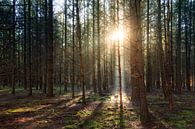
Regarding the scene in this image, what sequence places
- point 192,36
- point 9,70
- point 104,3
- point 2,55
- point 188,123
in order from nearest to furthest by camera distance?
1. point 2,55
2. point 9,70
3. point 188,123
4. point 104,3
5. point 192,36

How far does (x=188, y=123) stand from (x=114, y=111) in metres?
5.38

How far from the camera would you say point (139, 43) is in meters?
15.5

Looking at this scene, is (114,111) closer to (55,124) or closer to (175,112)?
(175,112)

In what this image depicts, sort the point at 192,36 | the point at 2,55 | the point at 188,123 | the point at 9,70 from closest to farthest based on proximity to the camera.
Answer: the point at 2,55 → the point at 9,70 → the point at 188,123 → the point at 192,36

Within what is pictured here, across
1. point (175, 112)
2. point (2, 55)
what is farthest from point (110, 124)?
point (2, 55)

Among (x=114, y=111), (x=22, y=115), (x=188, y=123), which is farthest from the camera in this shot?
(x=114, y=111)

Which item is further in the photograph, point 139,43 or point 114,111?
point 114,111

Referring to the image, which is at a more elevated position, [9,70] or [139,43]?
[139,43]

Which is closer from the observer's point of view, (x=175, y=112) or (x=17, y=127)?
(x=17, y=127)

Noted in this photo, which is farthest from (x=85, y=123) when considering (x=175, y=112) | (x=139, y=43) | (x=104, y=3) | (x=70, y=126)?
(x=104, y=3)

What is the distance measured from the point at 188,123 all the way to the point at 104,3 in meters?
27.7

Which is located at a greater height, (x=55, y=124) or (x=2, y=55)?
(x=2, y=55)

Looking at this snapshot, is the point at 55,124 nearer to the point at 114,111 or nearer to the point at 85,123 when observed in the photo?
the point at 85,123

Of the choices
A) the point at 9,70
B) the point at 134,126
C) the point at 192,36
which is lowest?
the point at 134,126
